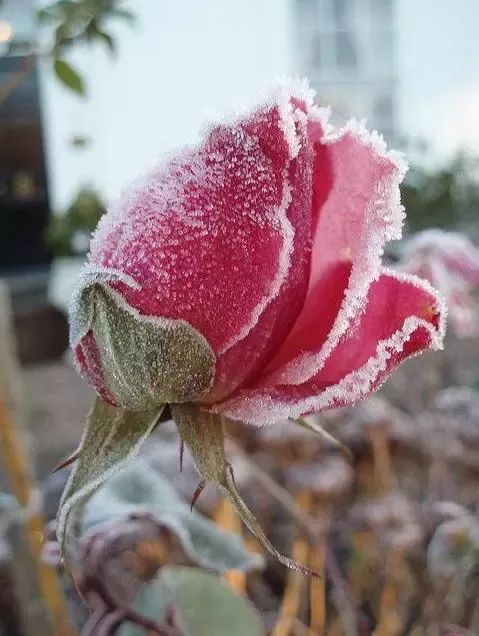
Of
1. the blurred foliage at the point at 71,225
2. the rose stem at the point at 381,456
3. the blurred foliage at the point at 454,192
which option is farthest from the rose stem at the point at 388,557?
the blurred foliage at the point at 71,225

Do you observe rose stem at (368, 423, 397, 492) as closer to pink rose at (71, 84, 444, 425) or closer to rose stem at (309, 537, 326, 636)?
rose stem at (309, 537, 326, 636)

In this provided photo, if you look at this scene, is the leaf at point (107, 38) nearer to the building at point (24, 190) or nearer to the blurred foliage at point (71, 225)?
the blurred foliage at point (71, 225)

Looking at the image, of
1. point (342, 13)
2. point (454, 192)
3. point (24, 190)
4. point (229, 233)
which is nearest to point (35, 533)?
point (229, 233)

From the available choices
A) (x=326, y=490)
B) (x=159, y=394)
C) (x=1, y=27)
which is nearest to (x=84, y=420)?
(x=159, y=394)

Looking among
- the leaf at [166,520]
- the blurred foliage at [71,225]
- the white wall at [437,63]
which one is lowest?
the blurred foliage at [71,225]

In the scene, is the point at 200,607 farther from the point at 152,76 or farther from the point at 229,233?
the point at 152,76

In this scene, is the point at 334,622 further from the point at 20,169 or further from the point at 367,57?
the point at 367,57
